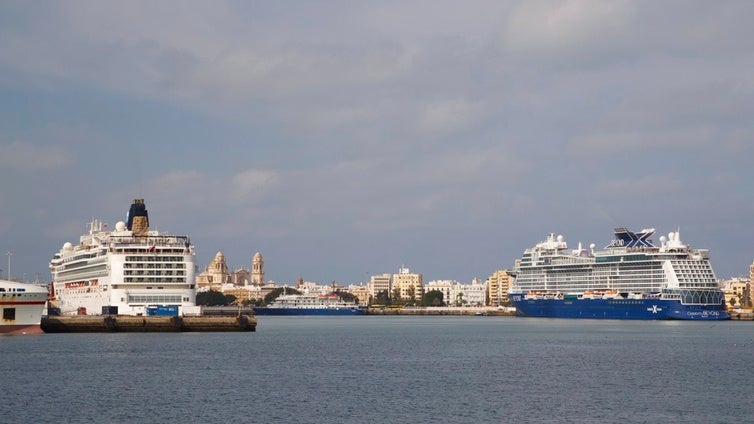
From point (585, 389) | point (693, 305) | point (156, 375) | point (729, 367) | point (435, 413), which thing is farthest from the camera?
point (693, 305)

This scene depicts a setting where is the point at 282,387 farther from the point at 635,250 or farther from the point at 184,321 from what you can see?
the point at 635,250

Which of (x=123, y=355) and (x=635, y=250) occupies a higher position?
(x=635, y=250)

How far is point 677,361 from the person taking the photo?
60.6m

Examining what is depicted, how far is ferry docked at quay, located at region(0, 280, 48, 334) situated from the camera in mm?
76938

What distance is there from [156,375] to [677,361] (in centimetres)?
2876

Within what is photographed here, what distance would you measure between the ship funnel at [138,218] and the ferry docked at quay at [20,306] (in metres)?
22.0

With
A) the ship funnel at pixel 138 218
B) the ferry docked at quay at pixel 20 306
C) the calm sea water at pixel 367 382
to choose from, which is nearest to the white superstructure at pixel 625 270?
the calm sea water at pixel 367 382

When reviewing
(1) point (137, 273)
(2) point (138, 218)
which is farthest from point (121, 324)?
(2) point (138, 218)

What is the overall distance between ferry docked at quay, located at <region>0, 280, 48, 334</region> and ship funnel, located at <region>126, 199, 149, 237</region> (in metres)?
22.0

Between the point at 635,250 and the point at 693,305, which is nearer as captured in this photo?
the point at 693,305

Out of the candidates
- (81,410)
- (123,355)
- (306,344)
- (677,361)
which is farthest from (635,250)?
(81,410)

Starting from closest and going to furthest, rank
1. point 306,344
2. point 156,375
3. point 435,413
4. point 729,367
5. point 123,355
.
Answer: point 435,413 < point 156,375 < point 729,367 < point 123,355 < point 306,344

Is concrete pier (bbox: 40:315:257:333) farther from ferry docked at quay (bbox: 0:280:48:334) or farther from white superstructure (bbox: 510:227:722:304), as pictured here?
white superstructure (bbox: 510:227:722:304)

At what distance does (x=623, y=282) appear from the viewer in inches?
5418
